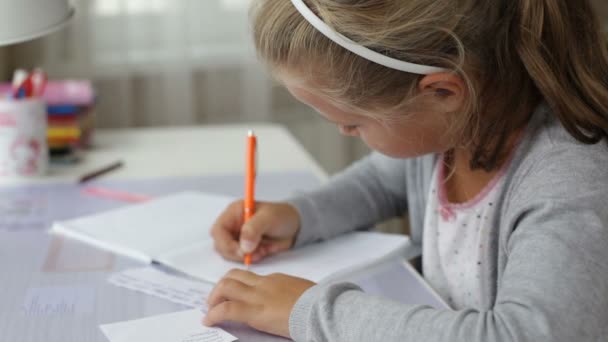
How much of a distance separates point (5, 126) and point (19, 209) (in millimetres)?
165

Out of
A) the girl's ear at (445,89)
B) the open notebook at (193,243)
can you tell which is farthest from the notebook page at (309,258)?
the girl's ear at (445,89)

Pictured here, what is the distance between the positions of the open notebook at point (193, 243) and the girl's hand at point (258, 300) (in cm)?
9

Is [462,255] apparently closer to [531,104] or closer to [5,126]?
[531,104]

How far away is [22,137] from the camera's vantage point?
1197mm

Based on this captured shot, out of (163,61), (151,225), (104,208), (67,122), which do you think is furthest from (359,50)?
(163,61)

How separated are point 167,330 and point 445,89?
1.06 ft

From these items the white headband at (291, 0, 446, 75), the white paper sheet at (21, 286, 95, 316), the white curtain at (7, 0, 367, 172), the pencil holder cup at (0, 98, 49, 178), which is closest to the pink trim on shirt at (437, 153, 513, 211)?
the white headband at (291, 0, 446, 75)

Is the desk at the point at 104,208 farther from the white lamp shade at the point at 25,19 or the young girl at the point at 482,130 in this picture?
the white lamp shade at the point at 25,19

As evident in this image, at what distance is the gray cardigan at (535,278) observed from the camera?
1.93ft

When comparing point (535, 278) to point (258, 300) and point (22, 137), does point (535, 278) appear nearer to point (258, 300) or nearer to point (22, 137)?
point (258, 300)

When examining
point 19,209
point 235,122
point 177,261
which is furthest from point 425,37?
point 235,122

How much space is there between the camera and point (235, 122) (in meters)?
2.10

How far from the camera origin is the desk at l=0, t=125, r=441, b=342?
0.74 m

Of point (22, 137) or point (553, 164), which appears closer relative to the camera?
point (553, 164)
